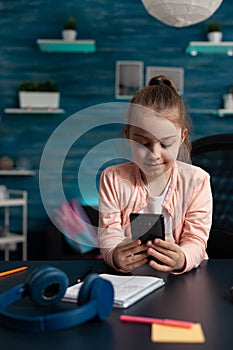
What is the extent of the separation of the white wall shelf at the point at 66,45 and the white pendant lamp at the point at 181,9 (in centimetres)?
126

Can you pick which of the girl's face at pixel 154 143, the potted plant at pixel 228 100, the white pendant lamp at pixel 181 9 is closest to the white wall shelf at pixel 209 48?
the potted plant at pixel 228 100

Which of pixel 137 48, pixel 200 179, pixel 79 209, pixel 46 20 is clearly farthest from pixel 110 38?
pixel 200 179

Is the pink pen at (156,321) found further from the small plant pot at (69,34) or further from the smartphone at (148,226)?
the small plant pot at (69,34)

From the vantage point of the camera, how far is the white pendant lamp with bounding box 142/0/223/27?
2.34 m

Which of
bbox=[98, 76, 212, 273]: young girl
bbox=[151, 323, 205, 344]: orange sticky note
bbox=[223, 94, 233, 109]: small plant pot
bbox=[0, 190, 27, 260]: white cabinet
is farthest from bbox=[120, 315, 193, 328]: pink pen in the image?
bbox=[223, 94, 233, 109]: small plant pot

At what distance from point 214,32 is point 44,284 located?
333 cm

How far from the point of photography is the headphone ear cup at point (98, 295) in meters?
0.69

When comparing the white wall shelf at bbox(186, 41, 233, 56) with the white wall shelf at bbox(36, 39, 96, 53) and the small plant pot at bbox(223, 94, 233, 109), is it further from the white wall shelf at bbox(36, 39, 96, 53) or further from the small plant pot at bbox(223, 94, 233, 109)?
the white wall shelf at bbox(36, 39, 96, 53)

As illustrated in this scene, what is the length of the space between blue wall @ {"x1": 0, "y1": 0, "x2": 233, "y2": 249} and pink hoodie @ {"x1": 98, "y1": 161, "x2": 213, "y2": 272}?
261 centimetres

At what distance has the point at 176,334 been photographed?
662mm

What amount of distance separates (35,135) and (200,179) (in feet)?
9.02

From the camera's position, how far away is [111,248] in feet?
3.71

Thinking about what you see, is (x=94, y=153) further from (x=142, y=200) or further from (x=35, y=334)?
(x=35, y=334)

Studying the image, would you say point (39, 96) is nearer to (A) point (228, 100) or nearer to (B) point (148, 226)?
(A) point (228, 100)
